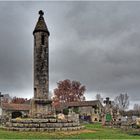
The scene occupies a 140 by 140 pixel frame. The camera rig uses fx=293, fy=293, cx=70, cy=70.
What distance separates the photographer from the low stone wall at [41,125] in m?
25.3

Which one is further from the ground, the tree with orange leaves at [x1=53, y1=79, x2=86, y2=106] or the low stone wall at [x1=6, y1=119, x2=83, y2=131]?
the tree with orange leaves at [x1=53, y1=79, x2=86, y2=106]

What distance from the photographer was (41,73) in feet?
92.7

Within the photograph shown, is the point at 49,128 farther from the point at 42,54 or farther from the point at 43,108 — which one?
the point at 42,54

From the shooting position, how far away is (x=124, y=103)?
109m

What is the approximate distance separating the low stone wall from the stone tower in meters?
1.92

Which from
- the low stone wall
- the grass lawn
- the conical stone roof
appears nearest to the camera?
the grass lawn

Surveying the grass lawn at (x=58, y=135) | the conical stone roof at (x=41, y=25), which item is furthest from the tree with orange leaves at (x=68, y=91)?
the grass lawn at (x=58, y=135)

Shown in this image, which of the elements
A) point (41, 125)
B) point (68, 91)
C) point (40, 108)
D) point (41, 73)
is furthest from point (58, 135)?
point (68, 91)

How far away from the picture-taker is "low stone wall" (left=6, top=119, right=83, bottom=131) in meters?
25.3

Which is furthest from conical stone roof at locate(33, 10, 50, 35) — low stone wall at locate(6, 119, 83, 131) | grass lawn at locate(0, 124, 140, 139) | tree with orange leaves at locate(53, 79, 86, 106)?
tree with orange leaves at locate(53, 79, 86, 106)

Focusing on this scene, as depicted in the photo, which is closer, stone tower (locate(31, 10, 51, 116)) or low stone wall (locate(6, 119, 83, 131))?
low stone wall (locate(6, 119, 83, 131))

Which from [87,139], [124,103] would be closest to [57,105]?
[124,103]

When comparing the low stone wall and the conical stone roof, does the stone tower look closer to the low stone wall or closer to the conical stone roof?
the conical stone roof

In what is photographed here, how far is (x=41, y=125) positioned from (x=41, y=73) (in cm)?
529
